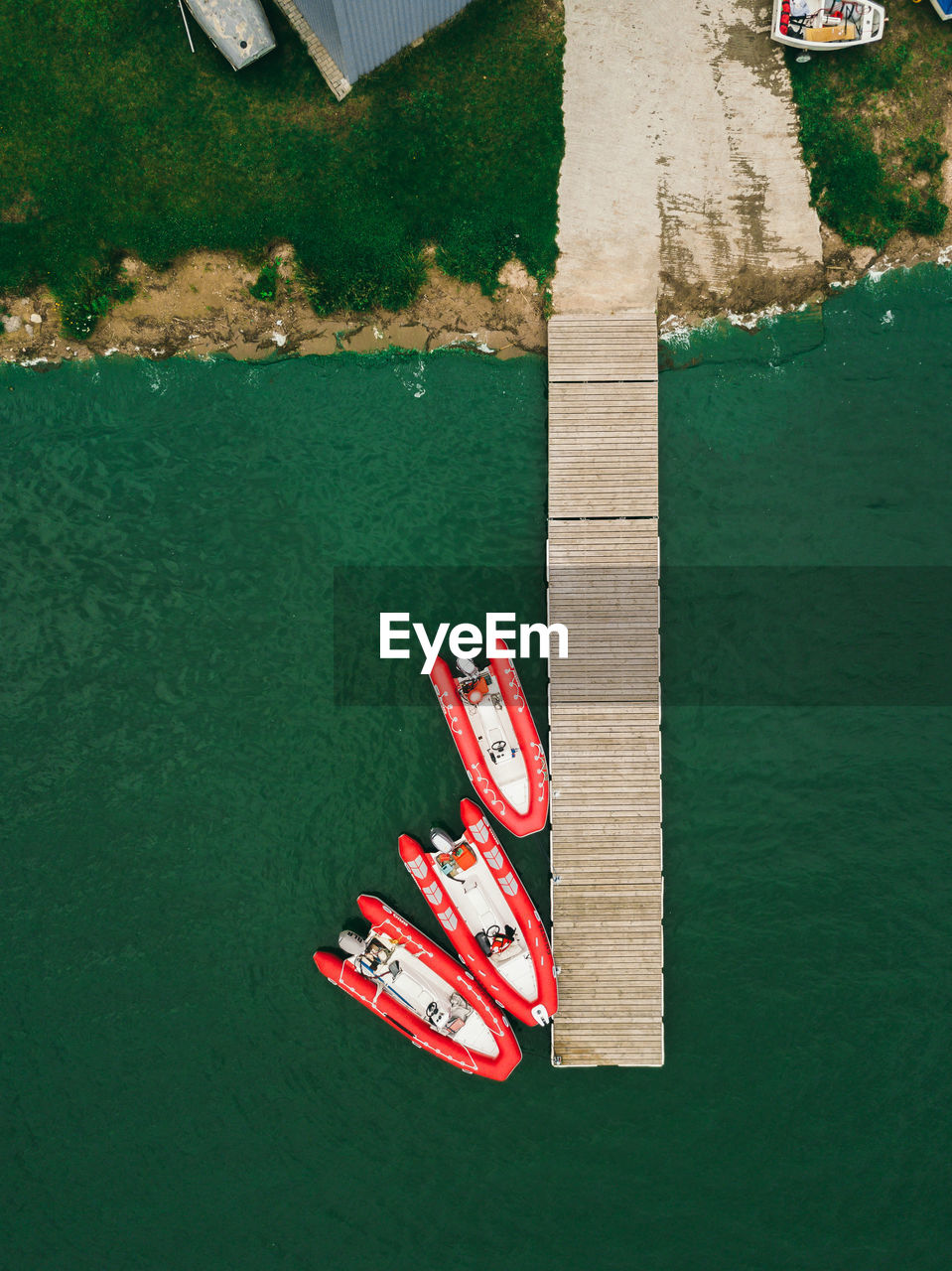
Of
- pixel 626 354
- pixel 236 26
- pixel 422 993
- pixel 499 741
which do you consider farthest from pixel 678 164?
pixel 422 993

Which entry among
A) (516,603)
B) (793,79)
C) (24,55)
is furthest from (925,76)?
(24,55)

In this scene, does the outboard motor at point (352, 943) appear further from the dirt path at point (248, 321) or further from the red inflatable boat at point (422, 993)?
the dirt path at point (248, 321)

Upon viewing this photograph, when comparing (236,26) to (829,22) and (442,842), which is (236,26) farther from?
(442,842)

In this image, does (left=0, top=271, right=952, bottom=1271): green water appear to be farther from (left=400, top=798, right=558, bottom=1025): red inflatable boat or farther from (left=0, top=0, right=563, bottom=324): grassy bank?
(left=0, top=0, right=563, bottom=324): grassy bank

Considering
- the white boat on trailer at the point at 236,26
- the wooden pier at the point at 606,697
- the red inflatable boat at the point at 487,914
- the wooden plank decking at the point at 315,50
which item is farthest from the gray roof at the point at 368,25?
the red inflatable boat at the point at 487,914

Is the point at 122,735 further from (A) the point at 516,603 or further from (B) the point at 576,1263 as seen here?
(B) the point at 576,1263
